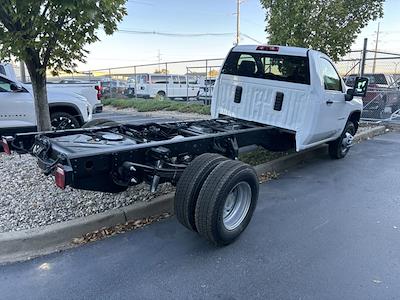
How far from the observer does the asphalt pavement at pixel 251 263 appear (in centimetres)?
289

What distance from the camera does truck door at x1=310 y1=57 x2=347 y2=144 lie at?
5.91 metres

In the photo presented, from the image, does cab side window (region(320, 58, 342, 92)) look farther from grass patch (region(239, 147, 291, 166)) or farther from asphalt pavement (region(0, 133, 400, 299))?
asphalt pavement (region(0, 133, 400, 299))

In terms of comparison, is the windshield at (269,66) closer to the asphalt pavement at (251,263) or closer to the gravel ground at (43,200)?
the asphalt pavement at (251,263)

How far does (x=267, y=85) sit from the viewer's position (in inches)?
243

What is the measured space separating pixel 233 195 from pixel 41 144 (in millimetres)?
2177

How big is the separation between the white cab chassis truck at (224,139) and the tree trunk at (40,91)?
3.27ft

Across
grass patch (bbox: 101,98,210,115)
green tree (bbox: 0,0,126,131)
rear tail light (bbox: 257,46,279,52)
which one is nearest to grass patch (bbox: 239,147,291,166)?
rear tail light (bbox: 257,46,279,52)

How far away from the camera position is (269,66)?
6.28 m

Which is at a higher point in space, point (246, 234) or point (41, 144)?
point (41, 144)

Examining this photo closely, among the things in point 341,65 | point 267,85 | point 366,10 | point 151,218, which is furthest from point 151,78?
point 151,218

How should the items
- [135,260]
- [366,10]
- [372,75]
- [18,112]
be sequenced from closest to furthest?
[135,260]
[18,112]
[366,10]
[372,75]

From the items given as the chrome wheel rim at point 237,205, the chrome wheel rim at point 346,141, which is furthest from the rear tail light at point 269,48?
the chrome wheel rim at point 237,205

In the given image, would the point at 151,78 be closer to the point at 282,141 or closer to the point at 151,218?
the point at 282,141

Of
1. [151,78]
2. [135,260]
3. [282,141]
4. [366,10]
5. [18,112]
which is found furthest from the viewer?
[151,78]
